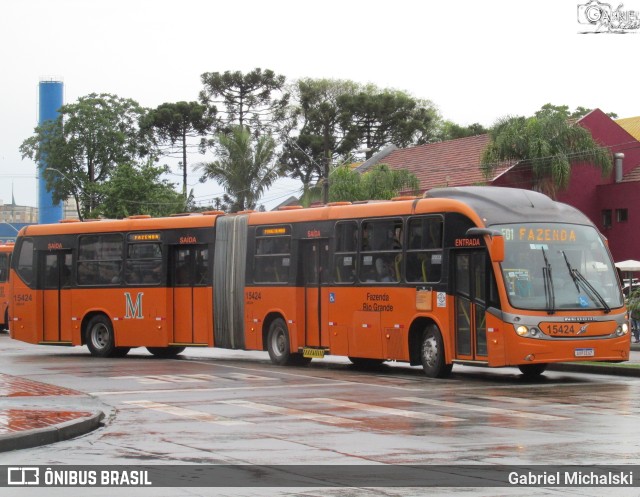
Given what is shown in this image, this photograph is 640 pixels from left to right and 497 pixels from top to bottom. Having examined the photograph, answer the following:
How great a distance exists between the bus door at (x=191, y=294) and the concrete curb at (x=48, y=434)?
13.4 metres

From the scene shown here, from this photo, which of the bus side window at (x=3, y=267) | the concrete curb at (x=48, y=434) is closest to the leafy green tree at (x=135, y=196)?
the bus side window at (x=3, y=267)

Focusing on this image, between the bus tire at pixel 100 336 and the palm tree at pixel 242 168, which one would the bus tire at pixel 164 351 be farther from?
the palm tree at pixel 242 168

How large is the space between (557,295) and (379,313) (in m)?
3.97

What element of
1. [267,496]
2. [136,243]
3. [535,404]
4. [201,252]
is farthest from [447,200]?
[267,496]

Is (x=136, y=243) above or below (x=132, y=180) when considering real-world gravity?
below

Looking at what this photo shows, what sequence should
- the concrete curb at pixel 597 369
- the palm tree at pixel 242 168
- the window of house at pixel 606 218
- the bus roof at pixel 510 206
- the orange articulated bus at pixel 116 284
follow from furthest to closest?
the palm tree at pixel 242 168
the window of house at pixel 606 218
the orange articulated bus at pixel 116 284
the concrete curb at pixel 597 369
the bus roof at pixel 510 206

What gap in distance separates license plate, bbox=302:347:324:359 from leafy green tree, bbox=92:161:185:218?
42.8 metres

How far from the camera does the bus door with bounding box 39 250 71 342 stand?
30422mm

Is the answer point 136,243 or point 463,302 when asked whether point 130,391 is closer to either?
point 463,302

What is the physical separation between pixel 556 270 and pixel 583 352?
1494 millimetres

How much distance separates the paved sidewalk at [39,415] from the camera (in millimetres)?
12477

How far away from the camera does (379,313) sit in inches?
921

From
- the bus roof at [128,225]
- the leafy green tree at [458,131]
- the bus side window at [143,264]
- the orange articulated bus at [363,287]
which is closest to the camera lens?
the orange articulated bus at [363,287]

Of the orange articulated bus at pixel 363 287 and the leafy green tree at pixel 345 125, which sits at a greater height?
the leafy green tree at pixel 345 125
